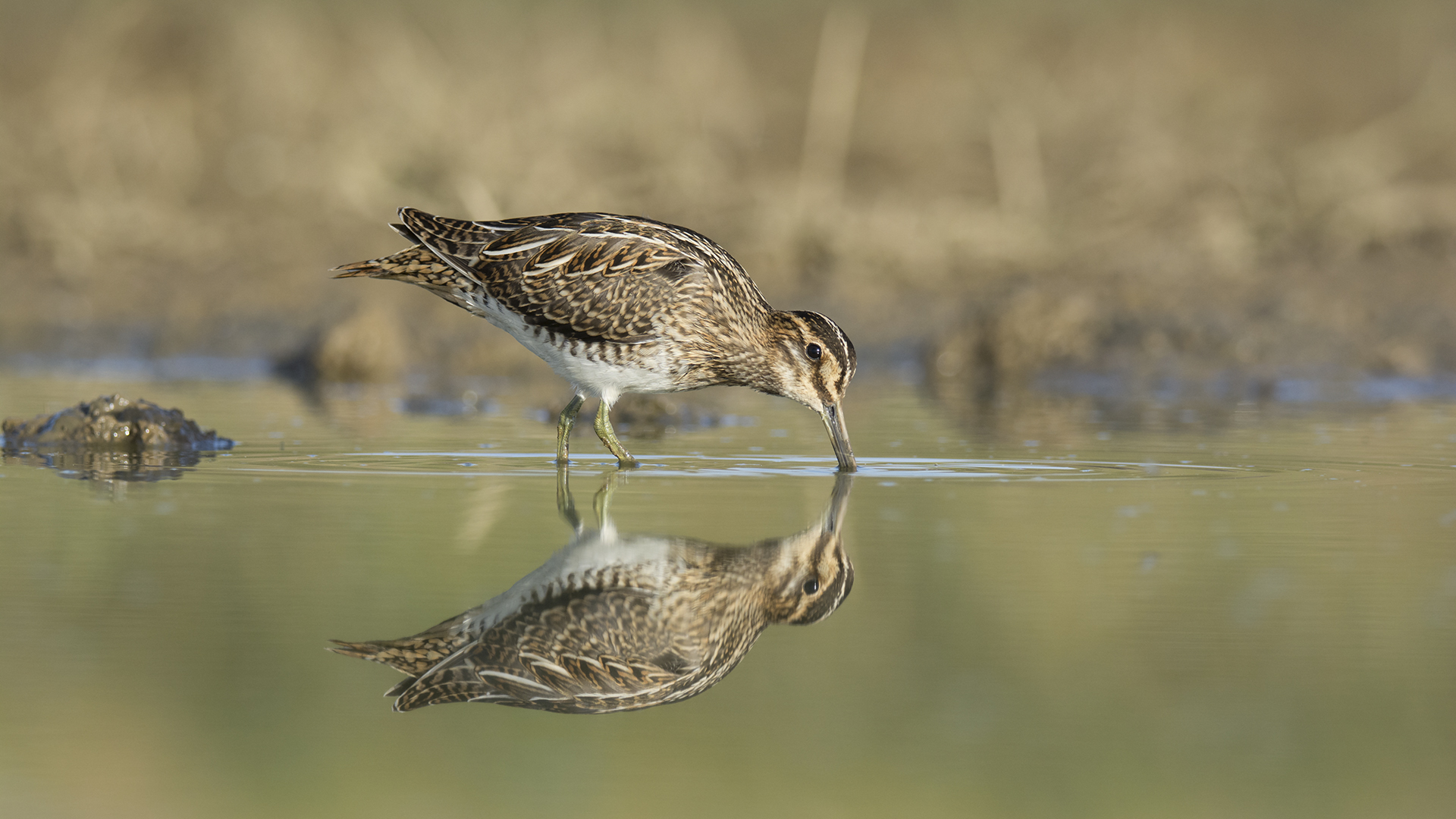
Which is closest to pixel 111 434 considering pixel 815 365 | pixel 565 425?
pixel 565 425

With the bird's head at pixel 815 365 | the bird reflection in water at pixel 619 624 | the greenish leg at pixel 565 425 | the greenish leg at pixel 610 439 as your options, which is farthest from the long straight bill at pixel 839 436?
the bird reflection in water at pixel 619 624

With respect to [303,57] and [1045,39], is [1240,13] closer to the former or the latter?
[1045,39]

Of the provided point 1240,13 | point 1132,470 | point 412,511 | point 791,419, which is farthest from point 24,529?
point 1240,13

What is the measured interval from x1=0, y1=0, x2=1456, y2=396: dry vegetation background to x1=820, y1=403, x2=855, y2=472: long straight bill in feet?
15.5

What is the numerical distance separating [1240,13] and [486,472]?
51.3ft

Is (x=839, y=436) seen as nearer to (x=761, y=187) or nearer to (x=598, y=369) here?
(x=598, y=369)

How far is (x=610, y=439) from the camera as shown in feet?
30.5

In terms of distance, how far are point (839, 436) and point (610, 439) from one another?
3.64ft

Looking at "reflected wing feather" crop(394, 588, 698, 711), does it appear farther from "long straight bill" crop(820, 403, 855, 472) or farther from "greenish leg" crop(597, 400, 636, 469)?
"greenish leg" crop(597, 400, 636, 469)

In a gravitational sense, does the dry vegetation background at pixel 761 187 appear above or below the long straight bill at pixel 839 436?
above

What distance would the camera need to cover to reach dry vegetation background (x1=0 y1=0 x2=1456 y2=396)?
14531mm

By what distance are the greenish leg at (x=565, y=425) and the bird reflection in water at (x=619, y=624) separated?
237cm

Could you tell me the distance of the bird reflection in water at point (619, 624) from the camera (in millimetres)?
4914

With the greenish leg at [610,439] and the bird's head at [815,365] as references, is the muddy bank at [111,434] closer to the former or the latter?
the greenish leg at [610,439]
